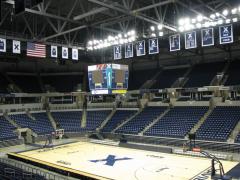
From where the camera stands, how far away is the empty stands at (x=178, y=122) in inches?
1056

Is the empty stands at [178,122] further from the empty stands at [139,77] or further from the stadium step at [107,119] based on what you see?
the empty stands at [139,77]

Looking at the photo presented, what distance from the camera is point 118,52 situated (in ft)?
84.6

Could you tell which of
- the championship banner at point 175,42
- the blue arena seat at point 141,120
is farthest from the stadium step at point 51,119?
the championship banner at point 175,42

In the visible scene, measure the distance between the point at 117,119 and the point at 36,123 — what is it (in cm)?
932

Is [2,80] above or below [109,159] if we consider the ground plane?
above

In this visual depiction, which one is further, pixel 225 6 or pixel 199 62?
pixel 199 62

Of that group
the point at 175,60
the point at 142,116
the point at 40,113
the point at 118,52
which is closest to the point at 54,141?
the point at 40,113

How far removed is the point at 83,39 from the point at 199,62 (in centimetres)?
1448

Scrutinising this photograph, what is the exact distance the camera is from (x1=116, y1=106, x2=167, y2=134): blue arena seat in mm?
29833

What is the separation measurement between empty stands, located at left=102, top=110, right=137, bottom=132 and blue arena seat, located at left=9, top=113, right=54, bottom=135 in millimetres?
6357

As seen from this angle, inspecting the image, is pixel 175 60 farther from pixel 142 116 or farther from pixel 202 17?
pixel 202 17

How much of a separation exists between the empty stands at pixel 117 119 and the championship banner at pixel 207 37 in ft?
48.7

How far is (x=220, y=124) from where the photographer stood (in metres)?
25.5

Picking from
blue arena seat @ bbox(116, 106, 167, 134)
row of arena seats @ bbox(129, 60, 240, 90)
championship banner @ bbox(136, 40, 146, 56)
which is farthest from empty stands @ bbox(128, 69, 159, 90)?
championship banner @ bbox(136, 40, 146, 56)
